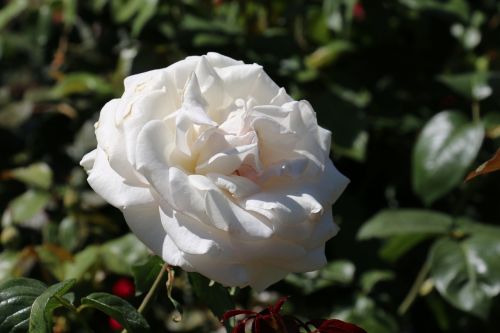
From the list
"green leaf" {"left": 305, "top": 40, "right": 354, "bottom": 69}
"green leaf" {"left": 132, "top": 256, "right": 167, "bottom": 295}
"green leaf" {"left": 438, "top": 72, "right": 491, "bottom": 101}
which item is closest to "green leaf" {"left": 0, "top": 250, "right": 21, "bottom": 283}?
"green leaf" {"left": 132, "top": 256, "right": 167, "bottom": 295}

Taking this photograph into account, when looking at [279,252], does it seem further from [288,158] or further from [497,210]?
[497,210]

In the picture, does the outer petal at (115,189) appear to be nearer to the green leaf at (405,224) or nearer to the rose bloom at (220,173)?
the rose bloom at (220,173)

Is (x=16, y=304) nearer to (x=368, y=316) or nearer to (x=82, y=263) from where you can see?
(x=82, y=263)

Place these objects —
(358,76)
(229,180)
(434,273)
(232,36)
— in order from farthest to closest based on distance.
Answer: (358,76) → (232,36) → (434,273) → (229,180)

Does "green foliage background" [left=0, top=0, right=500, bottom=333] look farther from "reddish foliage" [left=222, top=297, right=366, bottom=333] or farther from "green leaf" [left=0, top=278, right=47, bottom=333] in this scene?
"reddish foliage" [left=222, top=297, right=366, bottom=333]

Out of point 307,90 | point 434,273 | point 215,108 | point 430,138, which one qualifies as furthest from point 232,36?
point 215,108

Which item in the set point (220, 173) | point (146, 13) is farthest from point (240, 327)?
point (146, 13)
